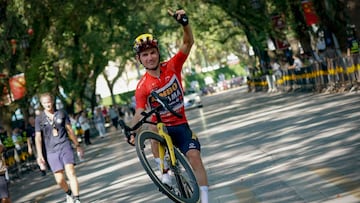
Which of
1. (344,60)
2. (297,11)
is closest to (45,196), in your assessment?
(344,60)

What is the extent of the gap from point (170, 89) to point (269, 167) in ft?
13.6

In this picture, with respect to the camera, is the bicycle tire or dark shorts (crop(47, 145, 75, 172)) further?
dark shorts (crop(47, 145, 75, 172))

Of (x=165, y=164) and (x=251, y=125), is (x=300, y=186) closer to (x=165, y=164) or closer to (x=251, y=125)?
(x=165, y=164)

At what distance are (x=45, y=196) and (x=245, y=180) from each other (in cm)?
668

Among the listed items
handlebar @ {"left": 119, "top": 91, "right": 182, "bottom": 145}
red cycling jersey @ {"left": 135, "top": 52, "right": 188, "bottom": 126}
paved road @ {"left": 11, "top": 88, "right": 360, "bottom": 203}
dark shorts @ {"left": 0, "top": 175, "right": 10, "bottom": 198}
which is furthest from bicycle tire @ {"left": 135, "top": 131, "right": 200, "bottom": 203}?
dark shorts @ {"left": 0, "top": 175, "right": 10, "bottom": 198}

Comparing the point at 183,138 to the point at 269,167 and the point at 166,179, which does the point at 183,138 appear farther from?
the point at 269,167

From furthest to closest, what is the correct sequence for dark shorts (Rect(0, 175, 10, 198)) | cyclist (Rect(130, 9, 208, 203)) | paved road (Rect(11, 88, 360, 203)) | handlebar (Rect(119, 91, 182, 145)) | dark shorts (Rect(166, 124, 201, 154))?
dark shorts (Rect(0, 175, 10, 198)), paved road (Rect(11, 88, 360, 203)), dark shorts (Rect(166, 124, 201, 154)), cyclist (Rect(130, 9, 208, 203)), handlebar (Rect(119, 91, 182, 145))

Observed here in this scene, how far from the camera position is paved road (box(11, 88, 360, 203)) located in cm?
935

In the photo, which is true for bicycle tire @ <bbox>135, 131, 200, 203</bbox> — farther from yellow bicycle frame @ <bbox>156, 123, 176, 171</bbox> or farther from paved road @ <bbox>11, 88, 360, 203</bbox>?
paved road @ <bbox>11, 88, 360, 203</bbox>

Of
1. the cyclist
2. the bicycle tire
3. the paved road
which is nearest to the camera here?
the bicycle tire

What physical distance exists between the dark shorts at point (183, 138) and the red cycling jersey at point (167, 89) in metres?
0.06

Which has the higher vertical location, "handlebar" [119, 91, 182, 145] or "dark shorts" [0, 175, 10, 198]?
"handlebar" [119, 91, 182, 145]

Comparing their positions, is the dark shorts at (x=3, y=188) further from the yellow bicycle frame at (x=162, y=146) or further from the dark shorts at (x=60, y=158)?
the yellow bicycle frame at (x=162, y=146)

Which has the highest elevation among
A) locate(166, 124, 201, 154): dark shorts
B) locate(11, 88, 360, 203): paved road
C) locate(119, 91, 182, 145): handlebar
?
locate(119, 91, 182, 145): handlebar
